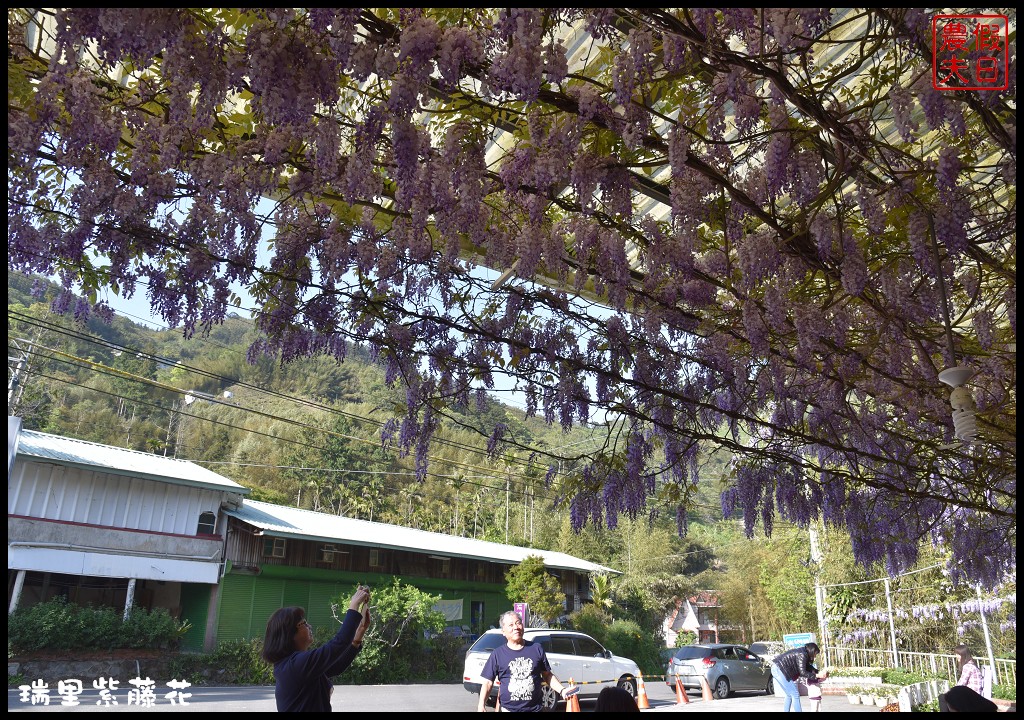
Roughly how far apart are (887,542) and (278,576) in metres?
12.7

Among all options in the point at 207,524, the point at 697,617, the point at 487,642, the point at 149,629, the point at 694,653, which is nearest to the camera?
the point at 487,642

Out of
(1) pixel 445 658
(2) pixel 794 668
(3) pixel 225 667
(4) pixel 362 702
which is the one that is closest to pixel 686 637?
(1) pixel 445 658

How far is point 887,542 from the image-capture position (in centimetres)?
627

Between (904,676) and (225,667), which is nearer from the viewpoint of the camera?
(904,676)

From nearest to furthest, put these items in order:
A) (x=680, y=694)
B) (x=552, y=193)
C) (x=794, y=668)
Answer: (x=552, y=193) < (x=794, y=668) < (x=680, y=694)

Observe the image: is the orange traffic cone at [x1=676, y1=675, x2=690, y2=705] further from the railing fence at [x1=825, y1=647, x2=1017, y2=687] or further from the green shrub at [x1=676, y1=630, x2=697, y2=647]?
the green shrub at [x1=676, y1=630, x2=697, y2=647]

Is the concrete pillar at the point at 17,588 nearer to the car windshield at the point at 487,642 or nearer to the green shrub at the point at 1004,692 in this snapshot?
the car windshield at the point at 487,642

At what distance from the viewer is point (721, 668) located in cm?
1379

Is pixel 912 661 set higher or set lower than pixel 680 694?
higher

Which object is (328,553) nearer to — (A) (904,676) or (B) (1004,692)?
(A) (904,676)

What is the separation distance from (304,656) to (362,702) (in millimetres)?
9012

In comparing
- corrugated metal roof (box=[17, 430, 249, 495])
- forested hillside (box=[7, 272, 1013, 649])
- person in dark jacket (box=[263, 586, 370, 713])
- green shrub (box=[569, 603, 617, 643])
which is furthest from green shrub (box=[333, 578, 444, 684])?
person in dark jacket (box=[263, 586, 370, 713])

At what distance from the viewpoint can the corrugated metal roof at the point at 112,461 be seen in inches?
501

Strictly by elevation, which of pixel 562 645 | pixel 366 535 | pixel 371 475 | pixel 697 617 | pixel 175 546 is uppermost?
pixel 371 475
